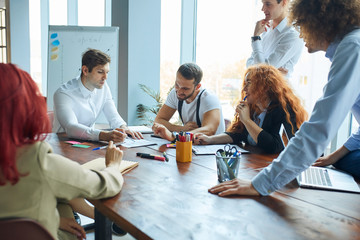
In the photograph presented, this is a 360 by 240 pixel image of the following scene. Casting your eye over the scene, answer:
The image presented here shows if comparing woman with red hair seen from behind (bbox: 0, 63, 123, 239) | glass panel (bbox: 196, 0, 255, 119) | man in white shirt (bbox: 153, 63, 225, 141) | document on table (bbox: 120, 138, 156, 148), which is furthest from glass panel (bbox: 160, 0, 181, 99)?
woman with red hair seen from behind (bbox: 0, 63, 123, 239)

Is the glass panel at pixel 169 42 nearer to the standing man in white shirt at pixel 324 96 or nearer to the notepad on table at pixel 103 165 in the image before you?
the notepad on table at pixel 103 165

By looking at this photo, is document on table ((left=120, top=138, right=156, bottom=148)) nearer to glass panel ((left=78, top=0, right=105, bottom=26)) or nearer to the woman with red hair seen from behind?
the woman with red hair seen from behind

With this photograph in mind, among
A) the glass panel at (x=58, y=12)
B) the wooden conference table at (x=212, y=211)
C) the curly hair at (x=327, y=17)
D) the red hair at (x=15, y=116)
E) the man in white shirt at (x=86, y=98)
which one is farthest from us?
the glass panel at (x=58, y=12)

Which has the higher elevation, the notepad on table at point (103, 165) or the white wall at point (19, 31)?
the white wall at point (19, 31)

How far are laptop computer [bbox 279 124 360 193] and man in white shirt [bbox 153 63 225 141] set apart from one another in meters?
1.11

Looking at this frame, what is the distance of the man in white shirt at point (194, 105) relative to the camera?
259 cm

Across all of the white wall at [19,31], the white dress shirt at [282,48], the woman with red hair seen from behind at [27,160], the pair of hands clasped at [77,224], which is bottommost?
the pair of hands clasped at [77,224]

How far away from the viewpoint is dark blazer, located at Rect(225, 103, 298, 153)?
6.31ft

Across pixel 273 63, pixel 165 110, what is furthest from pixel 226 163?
pixel 165 110

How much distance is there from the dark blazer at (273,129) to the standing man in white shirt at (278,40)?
26.9 inches

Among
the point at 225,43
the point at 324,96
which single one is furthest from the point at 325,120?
the point at 225,43

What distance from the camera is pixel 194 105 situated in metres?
2.75

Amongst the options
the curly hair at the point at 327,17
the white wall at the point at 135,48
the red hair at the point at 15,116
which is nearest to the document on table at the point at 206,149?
the curly hair at the point at 327,17

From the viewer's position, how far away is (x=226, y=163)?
132cm
